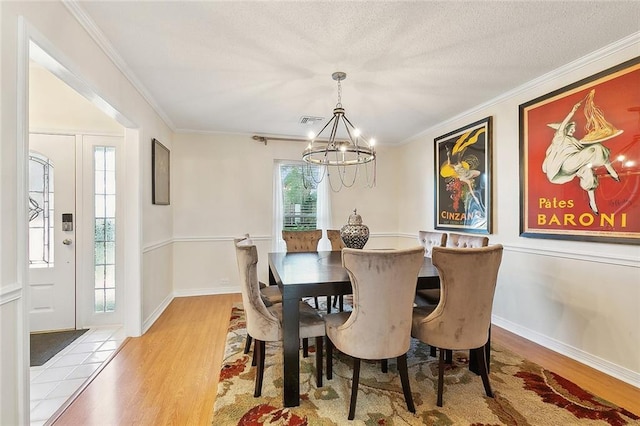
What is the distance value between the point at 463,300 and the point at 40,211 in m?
3.89

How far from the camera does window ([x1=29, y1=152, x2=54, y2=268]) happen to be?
295 cm

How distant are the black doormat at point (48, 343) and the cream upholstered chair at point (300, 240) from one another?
228 cm

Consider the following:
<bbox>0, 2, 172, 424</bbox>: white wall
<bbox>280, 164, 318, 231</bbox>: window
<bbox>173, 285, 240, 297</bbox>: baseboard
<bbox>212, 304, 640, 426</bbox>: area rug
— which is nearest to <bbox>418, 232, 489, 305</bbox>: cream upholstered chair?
<bbox>212, 304, 640, 426</bbox>: area rug

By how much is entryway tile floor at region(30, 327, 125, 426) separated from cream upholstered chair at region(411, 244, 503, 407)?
241 centimetres

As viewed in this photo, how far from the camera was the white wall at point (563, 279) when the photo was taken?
7.19ft

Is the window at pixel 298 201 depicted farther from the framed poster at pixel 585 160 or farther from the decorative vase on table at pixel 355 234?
the framed poster at pixel 585 160

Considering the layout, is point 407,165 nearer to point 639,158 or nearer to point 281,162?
point 281,162

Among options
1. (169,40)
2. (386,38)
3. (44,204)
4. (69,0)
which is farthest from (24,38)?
(44,204)

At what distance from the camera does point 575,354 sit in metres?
2.49

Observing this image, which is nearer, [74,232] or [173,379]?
[173,379]

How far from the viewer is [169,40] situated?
2.14 metres

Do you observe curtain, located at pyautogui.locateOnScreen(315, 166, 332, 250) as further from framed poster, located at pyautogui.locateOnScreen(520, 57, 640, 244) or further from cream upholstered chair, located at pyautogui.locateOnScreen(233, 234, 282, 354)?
framed poster, located at pyautogui.locateOnScreen(520, 57, 640, 244)

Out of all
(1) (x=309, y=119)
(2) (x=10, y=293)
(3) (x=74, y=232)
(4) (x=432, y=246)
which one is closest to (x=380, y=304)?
(4) (x=432, y=246)

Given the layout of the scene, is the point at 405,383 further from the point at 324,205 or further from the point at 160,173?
the point at 160,173
